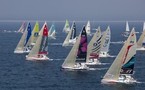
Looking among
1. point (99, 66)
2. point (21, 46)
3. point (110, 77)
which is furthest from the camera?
point (21, 46)

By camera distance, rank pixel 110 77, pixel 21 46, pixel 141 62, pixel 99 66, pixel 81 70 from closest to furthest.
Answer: pixel 110 77, pixel 81 70, pixel 99 66, pixel 141 62, pixel 21 46

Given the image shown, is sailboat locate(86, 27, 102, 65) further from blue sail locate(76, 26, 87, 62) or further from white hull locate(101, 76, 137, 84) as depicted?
A: white hull locate(101, 76, 137, 84)

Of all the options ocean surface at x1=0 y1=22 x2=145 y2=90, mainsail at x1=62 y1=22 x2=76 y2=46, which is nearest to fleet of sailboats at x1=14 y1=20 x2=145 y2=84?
ocean surface at x1=0 y1=22 x2=145 y2=90

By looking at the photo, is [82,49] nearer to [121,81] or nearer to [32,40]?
[121,81]

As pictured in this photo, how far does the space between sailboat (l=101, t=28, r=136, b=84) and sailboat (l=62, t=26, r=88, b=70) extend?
634 inches

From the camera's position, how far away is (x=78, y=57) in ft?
379

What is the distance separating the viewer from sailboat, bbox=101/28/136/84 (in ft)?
327

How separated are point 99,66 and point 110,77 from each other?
25.1 meters

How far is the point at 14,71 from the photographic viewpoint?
118m

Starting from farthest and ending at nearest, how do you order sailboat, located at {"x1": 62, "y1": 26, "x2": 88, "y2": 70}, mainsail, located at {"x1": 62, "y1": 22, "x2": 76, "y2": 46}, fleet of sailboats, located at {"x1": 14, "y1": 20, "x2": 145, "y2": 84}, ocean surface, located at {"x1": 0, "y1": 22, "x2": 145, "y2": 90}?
mainsail, located at {"x1": 62, "y1": 22, "x2": 76, "y2": 46} → sailboat, located at {"x1": 62, "y1": 26, "x2": 88, "y2": 70} → fleet of sailboats, located at {"x1": 14, "y1": 20, "x2": 145, "y2": 84} → ocean surface, located at {"x1": 0, "y1": 22, "x2": 145, "y2": 90}

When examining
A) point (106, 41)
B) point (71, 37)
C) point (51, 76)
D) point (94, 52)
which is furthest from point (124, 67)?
point (71, 37)

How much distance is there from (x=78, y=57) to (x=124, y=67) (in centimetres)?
1758

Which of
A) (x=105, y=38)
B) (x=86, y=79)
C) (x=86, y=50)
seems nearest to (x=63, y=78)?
(x=86, y=79)

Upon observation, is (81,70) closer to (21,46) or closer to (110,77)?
(110,77)
